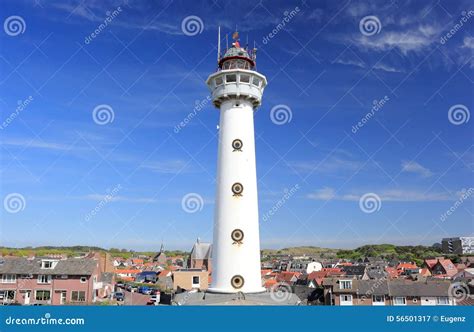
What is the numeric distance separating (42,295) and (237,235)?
3174 centimetres

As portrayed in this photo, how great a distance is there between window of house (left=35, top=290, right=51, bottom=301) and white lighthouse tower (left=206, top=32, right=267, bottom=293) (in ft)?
92.7

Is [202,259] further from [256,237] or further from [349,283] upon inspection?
[256,237]

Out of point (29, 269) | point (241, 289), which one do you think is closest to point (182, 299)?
point (241, 289)

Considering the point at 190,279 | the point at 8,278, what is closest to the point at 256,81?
the point at 8,278

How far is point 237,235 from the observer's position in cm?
2611

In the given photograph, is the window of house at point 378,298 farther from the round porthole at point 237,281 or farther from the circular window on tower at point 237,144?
the circular window on tower at point 237,144

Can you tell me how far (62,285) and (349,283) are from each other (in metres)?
37.2

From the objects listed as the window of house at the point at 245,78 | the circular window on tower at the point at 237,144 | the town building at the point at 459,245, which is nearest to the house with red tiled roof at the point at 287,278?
the circular window on tower at the point at 237,144

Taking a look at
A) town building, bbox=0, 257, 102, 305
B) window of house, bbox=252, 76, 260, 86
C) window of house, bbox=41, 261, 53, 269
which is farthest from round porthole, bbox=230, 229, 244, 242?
window of house, bbox=41, 261, 53, 269

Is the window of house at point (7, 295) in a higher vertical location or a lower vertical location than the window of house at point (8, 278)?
lower

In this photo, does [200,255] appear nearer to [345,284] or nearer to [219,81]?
A: [345,284]

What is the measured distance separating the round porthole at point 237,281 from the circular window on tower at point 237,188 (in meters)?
6.10

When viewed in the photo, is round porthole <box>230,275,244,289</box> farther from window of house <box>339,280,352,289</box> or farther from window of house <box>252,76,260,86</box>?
window of house <box>339,280,352,289</box>

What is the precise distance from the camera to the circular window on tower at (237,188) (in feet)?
87.8
